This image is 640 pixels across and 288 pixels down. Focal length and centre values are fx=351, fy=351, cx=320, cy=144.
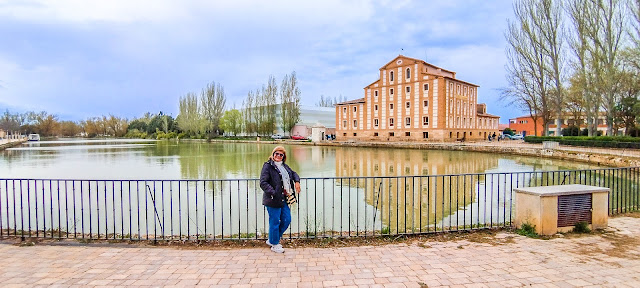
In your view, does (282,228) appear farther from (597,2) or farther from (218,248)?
(597,2)

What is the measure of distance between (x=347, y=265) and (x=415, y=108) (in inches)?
1782

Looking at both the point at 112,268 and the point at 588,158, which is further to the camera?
the point at 588,158

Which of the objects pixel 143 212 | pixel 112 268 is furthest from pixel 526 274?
pixel 143 212

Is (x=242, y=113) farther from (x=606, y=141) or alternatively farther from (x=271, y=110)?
(x=606, y=141)

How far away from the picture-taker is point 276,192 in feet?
15.3

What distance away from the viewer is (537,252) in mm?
4500

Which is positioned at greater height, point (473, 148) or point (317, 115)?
point (317, 115)

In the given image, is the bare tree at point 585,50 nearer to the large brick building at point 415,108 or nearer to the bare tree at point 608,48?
the bare tree at point 608,48

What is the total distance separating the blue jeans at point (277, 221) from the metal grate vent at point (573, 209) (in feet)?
13.4

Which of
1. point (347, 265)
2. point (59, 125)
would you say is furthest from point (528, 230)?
point (59, 125)

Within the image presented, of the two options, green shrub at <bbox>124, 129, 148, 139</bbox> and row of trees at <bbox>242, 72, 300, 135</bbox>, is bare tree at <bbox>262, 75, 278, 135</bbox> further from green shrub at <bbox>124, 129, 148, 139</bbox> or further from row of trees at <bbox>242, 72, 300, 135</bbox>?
green shrub at <bbox>124, 129, 148, 139</bbox>

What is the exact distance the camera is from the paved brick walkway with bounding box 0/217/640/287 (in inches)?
144

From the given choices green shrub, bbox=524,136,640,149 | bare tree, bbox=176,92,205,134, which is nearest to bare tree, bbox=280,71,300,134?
bare tree, bbox=176,92,205,134

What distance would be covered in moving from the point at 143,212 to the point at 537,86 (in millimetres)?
40048
